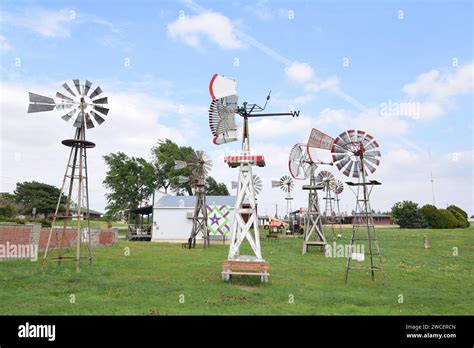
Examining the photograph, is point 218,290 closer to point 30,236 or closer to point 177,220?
point 30,236

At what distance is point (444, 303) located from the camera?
970 centimetres

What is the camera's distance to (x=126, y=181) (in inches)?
2227

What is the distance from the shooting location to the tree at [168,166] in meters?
59.2

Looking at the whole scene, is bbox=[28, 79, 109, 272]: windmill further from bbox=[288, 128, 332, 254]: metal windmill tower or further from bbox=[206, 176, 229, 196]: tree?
bbox=[206, 176, 229, 196]: tree

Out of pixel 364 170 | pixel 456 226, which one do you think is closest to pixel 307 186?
pixel 364 170

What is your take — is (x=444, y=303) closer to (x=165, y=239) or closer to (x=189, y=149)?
(x=165, y=239)

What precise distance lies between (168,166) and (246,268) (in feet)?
163

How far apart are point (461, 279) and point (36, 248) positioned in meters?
17.8

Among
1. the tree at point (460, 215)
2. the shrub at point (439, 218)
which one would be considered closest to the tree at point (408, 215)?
the shrub at point (439, 218)

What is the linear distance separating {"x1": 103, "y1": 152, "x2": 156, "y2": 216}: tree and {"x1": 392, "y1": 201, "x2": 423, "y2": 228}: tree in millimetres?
38589

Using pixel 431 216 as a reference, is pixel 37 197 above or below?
above

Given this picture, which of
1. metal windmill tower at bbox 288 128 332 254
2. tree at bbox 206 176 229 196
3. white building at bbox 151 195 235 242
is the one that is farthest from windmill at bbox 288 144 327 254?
tree at bbox 206 176 229 196

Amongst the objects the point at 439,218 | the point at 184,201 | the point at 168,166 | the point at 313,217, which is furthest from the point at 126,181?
the point at 439,218

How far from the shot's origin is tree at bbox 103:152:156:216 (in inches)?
2201
